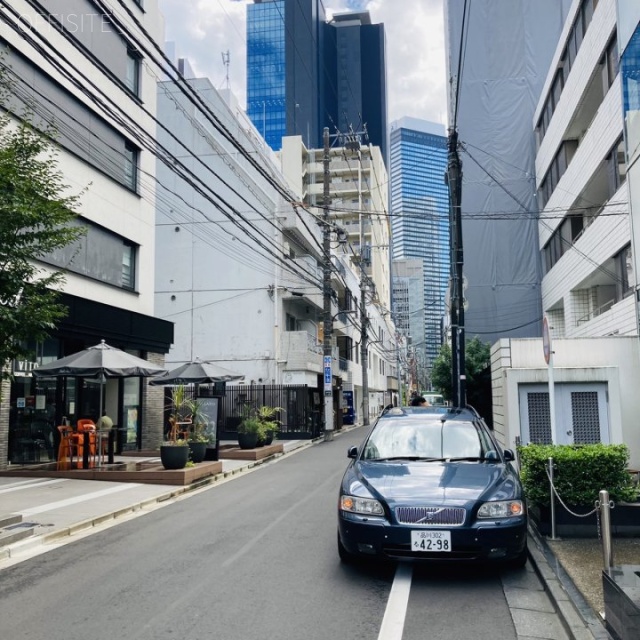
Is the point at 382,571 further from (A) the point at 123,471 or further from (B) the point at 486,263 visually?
(B) the point at 486,263

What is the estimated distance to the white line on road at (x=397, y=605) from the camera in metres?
4.70

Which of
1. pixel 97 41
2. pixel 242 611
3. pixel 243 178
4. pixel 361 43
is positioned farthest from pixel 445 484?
pixel 361 43

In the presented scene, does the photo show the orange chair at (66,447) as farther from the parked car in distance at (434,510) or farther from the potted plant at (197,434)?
the parked car in distance at (434,510)

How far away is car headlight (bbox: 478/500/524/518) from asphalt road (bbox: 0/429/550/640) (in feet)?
2.15

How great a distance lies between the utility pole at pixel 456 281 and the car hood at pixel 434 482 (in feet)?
22.6

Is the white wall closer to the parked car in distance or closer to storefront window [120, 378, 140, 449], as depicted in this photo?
the parked car in distance

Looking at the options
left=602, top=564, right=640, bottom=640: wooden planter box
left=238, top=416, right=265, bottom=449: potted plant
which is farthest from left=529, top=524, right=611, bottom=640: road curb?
left=238, top=416, right=265, bottom=449: potted plant

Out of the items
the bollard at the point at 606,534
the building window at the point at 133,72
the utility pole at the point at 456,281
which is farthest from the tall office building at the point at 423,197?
the bollard at the point at 606,534

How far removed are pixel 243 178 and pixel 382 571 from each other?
26005 mm

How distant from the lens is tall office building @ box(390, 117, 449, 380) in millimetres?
35594

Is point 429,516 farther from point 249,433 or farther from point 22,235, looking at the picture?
point 249,433

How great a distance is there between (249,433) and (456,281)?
27.9 ft

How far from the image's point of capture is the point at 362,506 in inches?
237

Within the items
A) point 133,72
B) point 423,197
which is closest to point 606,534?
point 133,72
